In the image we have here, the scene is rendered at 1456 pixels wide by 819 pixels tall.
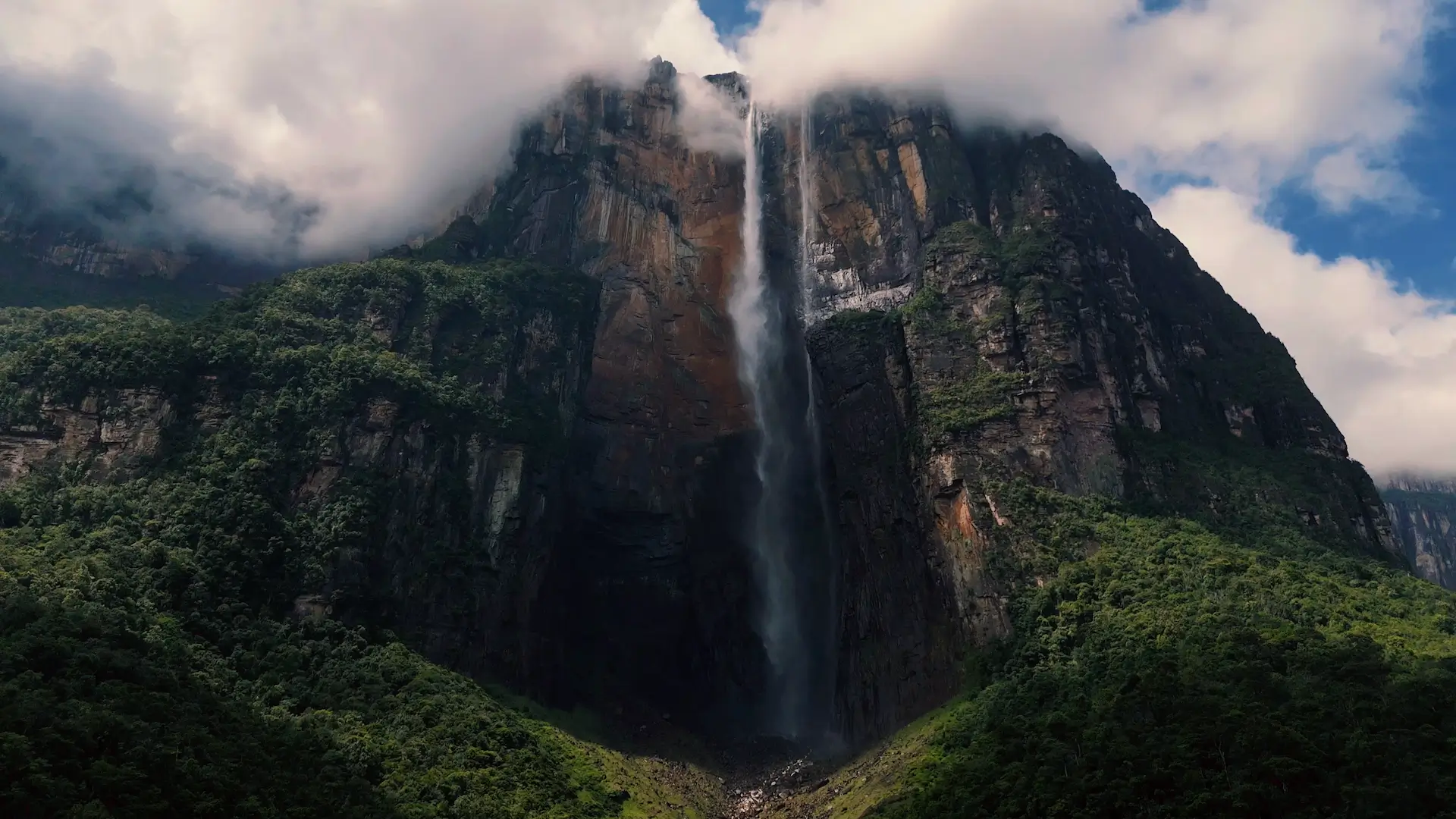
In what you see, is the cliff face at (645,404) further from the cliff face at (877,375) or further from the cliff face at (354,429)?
the cliff face at (354,429)

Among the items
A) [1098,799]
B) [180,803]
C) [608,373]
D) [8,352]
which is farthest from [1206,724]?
[8,352]

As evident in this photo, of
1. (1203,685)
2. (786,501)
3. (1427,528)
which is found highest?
(1427,528)

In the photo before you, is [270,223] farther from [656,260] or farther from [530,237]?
[656,260]

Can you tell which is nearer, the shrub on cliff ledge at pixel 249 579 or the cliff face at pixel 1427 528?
the shrub on cliff ledge at pixel 249 579

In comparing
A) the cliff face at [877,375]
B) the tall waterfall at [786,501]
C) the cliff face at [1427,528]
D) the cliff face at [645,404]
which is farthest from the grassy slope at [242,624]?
the cliff face at [1427,528]

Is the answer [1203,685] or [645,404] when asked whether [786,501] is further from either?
[1203,685]

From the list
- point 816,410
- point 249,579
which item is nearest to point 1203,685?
point 816,410

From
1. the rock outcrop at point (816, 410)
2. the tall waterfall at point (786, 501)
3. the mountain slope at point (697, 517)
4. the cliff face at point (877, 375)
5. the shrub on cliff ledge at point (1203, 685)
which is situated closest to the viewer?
the shrub on cliff ledge at point (1203, 685)
